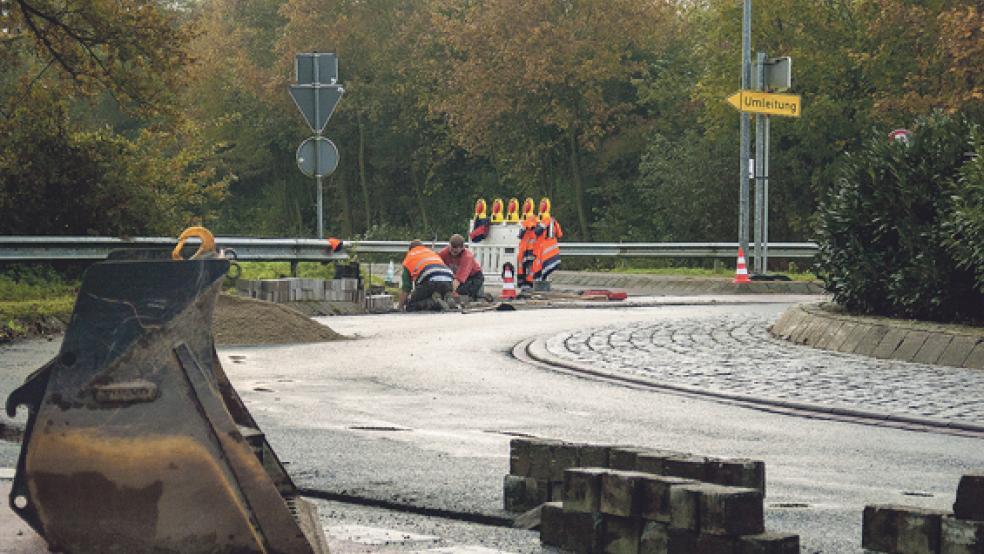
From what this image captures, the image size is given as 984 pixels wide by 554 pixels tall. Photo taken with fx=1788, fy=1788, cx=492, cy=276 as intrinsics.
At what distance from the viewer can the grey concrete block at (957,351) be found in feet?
49.5

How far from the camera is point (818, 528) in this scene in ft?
23.9

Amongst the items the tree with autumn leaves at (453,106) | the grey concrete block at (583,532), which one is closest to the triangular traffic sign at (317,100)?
the tree with autumn leaves at (453,106)

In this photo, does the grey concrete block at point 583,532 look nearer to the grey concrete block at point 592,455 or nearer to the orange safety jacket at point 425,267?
the grey concrete block at point 592,455

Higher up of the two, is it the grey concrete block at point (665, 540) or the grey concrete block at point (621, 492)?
the grey concrete block at point (621, 492)

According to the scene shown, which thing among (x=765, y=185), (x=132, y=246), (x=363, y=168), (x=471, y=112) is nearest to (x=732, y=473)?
(x=132, y=246)

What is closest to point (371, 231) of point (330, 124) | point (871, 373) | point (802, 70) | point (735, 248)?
point (330, 124)

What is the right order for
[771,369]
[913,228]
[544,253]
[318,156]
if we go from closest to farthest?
1. [771,369]
2. [913,228]
3. [318,156]
4. [544,253]

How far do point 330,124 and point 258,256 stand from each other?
44.1m

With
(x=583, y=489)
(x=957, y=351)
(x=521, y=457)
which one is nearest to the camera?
(x=583, y=489)

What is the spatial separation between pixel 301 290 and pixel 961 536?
18.6 metres

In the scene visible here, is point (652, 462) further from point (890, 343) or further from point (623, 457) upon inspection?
point (890, 343)

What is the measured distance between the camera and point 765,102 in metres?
31.5

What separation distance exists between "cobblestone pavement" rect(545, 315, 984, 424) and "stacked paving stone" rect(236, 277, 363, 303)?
14.9ft

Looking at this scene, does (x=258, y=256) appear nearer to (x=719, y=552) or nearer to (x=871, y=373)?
(x=871, y=373)
